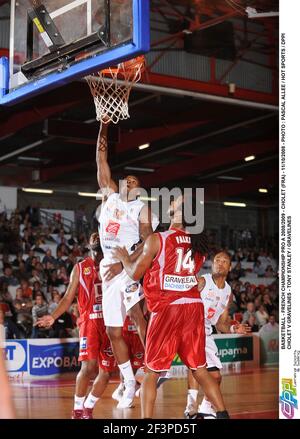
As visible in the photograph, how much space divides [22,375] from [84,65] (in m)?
8.08

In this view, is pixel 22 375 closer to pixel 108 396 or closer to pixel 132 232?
pixel 108 396

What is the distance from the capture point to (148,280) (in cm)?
735

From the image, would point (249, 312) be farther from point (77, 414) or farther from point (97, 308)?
point (77, 414)

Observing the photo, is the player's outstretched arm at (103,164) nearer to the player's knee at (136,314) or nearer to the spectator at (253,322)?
the player's knee at (136,314)

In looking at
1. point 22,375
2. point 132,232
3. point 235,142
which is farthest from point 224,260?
point 235,142

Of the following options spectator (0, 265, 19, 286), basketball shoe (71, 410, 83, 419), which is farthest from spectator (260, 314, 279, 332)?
basketball shoe (71, 410, 83, 419)

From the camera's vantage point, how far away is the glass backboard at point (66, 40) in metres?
5.80

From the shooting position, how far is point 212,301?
8266mm

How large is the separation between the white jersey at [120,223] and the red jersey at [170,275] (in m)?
1.23

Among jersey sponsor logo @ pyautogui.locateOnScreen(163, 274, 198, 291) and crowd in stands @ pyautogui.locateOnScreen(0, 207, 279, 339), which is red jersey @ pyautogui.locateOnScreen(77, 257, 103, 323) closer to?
jersey sponsor logo @ pyautogui.locateOnScreen(163, 274, 198, 291)

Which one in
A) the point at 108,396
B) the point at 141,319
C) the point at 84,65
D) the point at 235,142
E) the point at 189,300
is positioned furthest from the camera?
the point at 235,142

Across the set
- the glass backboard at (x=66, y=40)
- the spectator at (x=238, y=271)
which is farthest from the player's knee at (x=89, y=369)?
the spectator at (x=238, y=271)

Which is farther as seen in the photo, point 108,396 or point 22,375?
point 22,375

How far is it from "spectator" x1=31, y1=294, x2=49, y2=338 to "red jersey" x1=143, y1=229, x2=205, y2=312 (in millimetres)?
7035
